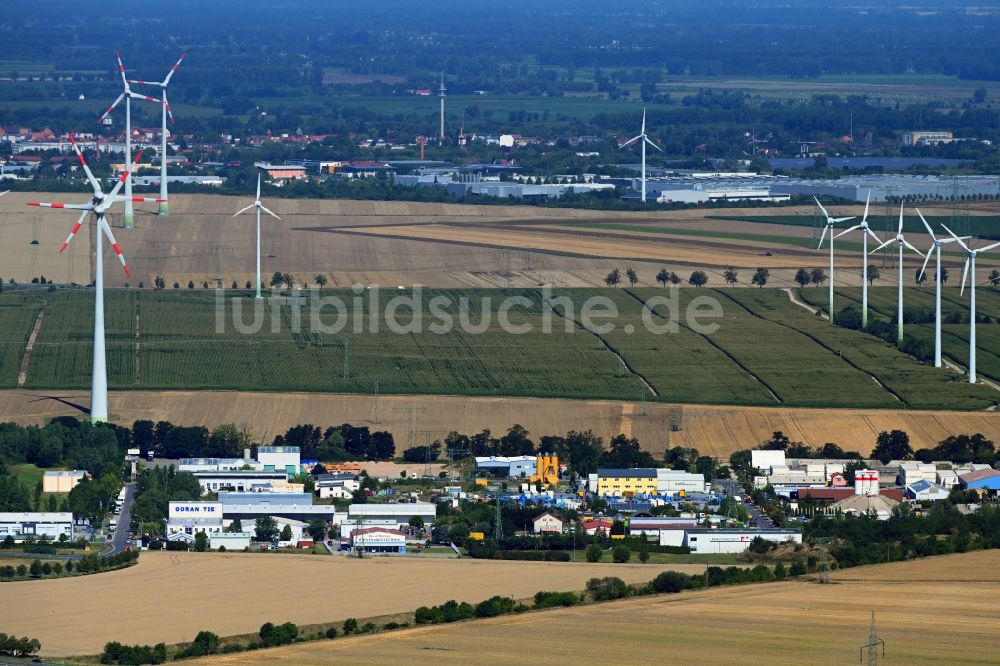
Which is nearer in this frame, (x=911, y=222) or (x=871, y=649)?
(x=871, y=649)

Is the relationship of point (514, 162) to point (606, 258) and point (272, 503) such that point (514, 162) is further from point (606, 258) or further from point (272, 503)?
point (272, 503)

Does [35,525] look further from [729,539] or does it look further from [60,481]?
[729,539]

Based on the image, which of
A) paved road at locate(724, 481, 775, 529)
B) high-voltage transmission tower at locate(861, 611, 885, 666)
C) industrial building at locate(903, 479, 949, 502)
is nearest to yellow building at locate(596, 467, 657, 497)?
paved road at locate(724, 481, 775, 529)

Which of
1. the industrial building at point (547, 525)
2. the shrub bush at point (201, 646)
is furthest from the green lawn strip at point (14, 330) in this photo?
the shrub bush at point (201, 646)

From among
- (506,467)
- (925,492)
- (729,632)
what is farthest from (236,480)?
(729,632)

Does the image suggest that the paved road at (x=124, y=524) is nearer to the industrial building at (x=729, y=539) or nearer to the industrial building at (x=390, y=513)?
the industrial building at (x=390, y=513)

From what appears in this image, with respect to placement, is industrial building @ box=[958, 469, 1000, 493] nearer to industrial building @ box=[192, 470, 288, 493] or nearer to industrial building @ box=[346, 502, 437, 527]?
industrial building @ box=[346, 502, 437, 527]

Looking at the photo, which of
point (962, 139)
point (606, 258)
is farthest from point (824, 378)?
point (962, 139)
